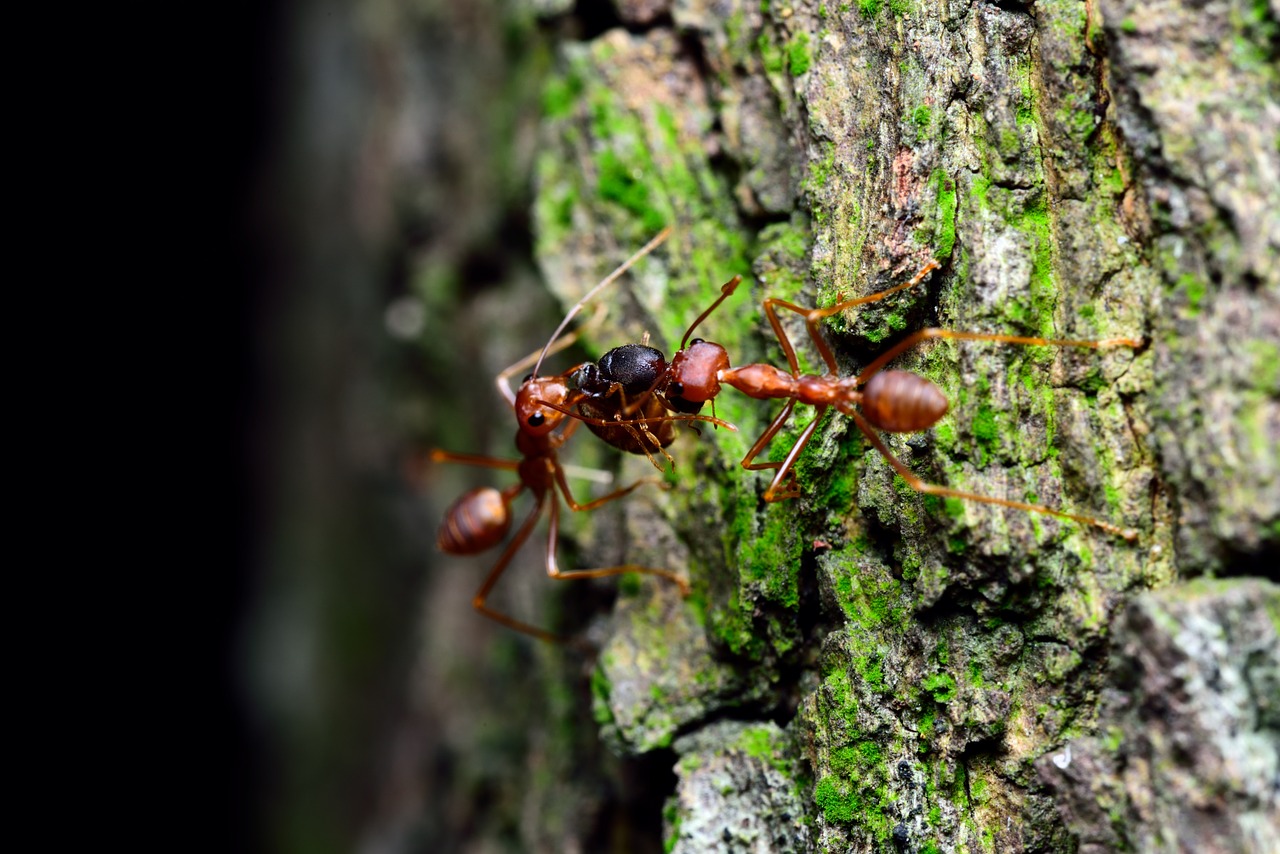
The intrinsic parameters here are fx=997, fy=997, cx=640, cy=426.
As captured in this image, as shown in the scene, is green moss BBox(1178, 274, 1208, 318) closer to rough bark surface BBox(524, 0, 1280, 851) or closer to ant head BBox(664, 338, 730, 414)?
rough bark surface BBox(524, 0, 1280, 851)

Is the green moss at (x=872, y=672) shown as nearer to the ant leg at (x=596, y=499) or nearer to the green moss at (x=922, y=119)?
the ant leg at (x=596, y=499)

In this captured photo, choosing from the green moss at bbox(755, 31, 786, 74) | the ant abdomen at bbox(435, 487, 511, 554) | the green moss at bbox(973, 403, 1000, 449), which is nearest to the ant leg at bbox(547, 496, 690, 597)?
the ant abdomen at bbox(435, 487, 511, 554)

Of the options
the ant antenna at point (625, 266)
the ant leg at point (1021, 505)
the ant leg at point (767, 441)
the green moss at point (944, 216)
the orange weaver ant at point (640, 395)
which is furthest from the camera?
the ant antenna at point (625, 266)

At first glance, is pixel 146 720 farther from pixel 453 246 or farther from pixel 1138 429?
pixel 1138 429

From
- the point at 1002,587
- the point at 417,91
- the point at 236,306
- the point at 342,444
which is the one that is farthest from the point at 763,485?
the point at 236,306

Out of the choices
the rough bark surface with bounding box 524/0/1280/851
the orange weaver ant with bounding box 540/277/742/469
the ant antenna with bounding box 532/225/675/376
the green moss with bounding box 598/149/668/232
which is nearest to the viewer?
the rough bark surface with bounding box 524/0/1280/851

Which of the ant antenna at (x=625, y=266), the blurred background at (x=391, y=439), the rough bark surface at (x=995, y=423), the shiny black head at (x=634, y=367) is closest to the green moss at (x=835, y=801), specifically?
the rough bark surface at (x=995, y=423)
